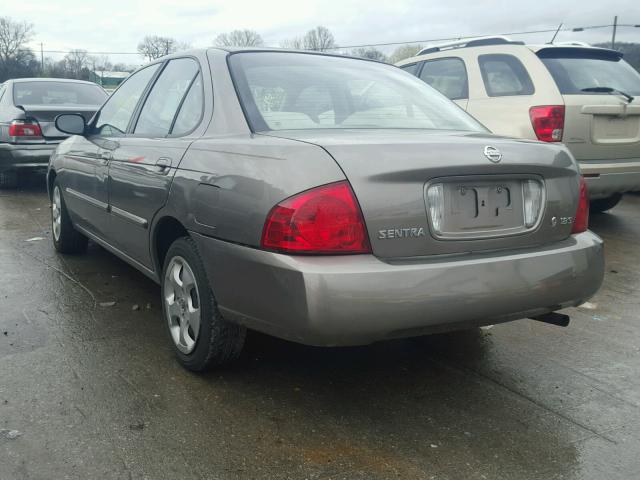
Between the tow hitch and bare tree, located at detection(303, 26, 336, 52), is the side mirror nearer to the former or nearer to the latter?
the tow hitch

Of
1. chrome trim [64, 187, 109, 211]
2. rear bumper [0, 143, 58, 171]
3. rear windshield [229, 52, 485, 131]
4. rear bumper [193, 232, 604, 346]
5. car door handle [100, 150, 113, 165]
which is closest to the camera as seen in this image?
rear bumper [193, 232, 604, 346]

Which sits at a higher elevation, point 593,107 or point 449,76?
point 449,76

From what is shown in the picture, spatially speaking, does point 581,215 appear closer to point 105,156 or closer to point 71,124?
point 105,156

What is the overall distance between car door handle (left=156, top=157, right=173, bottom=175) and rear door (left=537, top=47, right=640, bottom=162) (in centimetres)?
403

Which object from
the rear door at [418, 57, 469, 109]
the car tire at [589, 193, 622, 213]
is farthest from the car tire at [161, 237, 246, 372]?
the car tire at [589, 193, 622, 213]

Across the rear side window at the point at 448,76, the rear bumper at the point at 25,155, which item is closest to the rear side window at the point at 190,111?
the rear side window at the point at 448,76

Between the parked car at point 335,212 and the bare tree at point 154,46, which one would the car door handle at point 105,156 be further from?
the bare tree at point 154,46

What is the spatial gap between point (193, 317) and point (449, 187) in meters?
1.36

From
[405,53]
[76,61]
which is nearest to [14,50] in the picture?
[76,61]

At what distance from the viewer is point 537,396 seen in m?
3.02

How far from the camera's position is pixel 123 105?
4.49 metres

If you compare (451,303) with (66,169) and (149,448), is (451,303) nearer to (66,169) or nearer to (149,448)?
(149,448)

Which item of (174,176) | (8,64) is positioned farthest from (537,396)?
(8,64)

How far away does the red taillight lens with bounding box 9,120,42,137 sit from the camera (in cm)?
884
